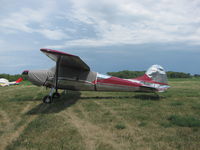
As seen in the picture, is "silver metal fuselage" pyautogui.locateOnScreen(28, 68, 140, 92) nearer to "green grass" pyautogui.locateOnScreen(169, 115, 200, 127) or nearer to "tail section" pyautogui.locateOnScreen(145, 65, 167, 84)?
"tail section" pyautogui.locateOnScreen(145, 65, 167, 84)

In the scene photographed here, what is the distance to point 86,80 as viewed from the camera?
1008 cm

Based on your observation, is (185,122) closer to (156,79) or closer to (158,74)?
(156,79)

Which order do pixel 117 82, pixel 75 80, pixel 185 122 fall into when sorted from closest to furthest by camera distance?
pixel 185 122 < pixel 75 80 < pixel 117 82

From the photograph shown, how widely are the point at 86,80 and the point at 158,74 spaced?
16.8 ft

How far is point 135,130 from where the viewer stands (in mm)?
4512

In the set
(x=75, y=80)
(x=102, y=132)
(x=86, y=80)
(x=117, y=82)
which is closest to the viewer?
(x=102, y=132)

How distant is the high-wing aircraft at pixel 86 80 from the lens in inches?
383

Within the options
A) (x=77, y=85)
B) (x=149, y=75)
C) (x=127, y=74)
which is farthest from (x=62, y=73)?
(x=127, y=74)

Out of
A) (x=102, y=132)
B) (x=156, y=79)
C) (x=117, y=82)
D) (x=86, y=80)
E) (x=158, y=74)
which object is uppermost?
(x=158, y=74)

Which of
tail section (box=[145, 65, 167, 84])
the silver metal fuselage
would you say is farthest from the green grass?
tail section (box=[145, 65, 167, 84])

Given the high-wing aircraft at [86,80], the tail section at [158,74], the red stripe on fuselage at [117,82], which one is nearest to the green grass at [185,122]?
the high-wing aircraft at [86,80]

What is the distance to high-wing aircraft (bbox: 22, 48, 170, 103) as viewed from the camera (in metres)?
9.73

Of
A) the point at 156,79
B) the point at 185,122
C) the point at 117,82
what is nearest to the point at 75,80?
the point at 117,82

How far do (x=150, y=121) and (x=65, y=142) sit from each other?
312cm
